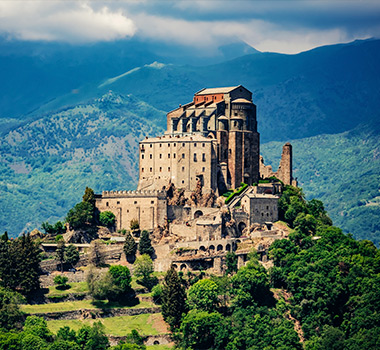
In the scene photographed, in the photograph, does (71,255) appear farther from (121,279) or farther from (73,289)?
(121,279)

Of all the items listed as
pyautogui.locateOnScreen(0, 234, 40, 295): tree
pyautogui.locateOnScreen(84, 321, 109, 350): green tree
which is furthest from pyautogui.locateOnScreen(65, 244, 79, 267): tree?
pyautogui.locateOnScreen(84, 321, 109, 350): green tree

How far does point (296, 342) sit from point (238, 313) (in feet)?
26.8

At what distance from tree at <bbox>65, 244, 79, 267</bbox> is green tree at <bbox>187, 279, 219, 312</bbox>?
16.2 metres

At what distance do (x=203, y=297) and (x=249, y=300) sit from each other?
5790 millimetres

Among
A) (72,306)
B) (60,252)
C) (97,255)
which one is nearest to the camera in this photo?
(72,306)

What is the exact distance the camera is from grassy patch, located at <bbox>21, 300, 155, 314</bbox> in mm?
116250

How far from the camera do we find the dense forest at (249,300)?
113 metres

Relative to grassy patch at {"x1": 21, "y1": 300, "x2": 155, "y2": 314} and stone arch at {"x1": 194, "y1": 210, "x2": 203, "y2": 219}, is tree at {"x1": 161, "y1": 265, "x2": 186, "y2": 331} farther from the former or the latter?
stone arch at {"x1": 194, "y1": 210, "x2": 203, "y2": 219}

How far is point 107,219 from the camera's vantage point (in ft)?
448

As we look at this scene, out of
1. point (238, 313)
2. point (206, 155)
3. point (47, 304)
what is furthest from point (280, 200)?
point (47, 304)

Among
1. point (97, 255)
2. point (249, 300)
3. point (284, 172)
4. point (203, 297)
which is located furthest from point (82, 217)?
point (284, 172)

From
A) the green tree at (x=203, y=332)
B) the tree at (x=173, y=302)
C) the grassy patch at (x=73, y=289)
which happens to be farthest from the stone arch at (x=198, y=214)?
the green tree at (x=203, y=332)

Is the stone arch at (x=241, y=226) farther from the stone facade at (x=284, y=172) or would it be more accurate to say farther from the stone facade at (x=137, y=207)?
the stone facade at (x=284, y=172)

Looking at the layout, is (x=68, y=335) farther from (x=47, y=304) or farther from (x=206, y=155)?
(x=206, y=155)
